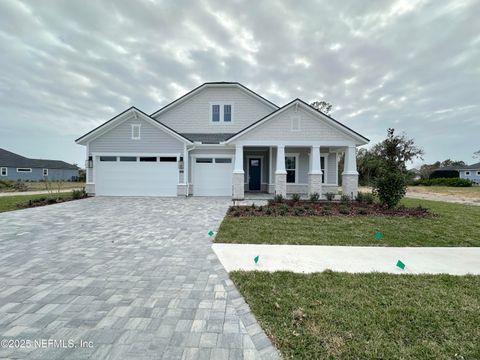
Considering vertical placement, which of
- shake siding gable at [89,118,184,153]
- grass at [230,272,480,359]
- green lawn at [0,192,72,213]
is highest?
shake siding gable at [89,118,184,153]

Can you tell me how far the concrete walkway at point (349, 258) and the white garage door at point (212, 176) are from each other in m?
9.67

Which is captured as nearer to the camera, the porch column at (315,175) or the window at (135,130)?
the porch column at (315,175)

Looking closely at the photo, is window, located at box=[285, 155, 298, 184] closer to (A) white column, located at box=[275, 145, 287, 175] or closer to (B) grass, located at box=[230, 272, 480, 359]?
(A) white column, located at box=[275, 145, 287, 175]

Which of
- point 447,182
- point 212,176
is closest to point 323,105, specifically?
point 212,176

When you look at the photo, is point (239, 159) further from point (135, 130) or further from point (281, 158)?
point (135, 130)

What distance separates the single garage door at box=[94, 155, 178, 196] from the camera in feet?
45.9

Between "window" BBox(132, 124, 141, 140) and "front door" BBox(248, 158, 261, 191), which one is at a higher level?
"window" BBox(132, 124, 141, 140)

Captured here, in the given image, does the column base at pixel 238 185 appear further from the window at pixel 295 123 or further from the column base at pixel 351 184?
the column base at pixel 351 184

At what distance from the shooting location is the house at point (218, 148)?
1284cm

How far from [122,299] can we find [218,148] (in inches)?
483

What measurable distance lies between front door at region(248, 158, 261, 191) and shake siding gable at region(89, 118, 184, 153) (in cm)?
541

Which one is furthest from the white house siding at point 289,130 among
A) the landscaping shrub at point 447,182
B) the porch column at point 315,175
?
the landscaping shrub at point 447,182

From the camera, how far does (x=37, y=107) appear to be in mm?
21391

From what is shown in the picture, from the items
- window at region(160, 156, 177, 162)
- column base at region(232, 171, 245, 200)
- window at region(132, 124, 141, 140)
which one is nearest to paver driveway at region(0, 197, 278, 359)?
column base at region(232, 171, 245, 200)
